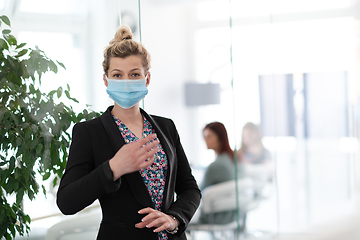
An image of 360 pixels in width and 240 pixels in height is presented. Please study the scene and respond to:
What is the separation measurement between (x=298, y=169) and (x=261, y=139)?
34 centimetres

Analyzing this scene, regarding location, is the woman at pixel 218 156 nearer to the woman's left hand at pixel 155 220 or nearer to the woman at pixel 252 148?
the woman at pixel 252 148

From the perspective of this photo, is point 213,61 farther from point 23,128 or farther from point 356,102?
point 23,128

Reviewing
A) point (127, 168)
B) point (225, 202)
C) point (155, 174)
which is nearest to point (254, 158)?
point (225, 202)

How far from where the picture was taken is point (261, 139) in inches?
118

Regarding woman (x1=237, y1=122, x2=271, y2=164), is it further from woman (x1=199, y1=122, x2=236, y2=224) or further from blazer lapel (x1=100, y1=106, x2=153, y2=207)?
blazer lapel (x1=100, y1=106, x2=153, y2=207)

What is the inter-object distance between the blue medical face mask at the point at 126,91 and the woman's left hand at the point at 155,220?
13.4 inches

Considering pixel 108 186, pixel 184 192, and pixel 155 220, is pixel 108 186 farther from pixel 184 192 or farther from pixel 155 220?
pixel 184 192

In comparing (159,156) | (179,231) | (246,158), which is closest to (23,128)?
(159,156)

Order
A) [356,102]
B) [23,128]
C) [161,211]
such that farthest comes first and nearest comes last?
[356,102] → [23,128] → [161,211]

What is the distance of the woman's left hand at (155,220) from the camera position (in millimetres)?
1196

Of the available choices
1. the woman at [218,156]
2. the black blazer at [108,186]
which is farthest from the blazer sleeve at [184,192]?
the woman at [218,156]

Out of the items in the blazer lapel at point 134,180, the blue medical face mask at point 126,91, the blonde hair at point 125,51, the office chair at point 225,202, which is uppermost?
the blonde hair at point 125,51

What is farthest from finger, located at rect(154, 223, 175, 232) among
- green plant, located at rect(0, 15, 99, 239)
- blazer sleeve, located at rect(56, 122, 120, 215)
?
green plant, located at rect(0, 15, 99, 239)

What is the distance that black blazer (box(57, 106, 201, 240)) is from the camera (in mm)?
1112
